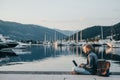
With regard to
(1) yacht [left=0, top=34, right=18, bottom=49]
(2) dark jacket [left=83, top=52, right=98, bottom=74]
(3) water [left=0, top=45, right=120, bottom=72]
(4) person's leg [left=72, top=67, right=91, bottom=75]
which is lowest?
(3) water [left=0, top=45, right=120, bottom=72]

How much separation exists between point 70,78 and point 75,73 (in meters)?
1.75

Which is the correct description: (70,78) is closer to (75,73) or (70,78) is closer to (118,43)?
(75,73)

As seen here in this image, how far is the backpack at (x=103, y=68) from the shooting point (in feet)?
42.4

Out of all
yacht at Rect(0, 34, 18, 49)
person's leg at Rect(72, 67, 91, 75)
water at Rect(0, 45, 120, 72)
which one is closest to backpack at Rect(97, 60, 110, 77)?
person's leg at Rect(72, 67, 91, 75)

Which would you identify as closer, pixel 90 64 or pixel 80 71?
pixel 90 64

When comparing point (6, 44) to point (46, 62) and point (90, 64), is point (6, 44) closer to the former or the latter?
point (46, 62)

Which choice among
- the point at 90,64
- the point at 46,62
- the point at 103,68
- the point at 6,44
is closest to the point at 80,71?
the point at 90,64

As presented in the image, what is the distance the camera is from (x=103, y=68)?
1320cm

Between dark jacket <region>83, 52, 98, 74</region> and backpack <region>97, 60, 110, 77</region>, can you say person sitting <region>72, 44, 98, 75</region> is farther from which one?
backpack <region>97, 60, 110, 77</region>

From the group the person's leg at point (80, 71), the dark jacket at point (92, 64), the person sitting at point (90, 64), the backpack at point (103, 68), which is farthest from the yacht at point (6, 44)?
the backpack at point (103, 68)

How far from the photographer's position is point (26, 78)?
12.4 m

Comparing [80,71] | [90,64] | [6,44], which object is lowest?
[80,71]

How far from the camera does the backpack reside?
509 inches

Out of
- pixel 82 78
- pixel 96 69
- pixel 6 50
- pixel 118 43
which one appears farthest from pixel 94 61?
pixel 118 43
